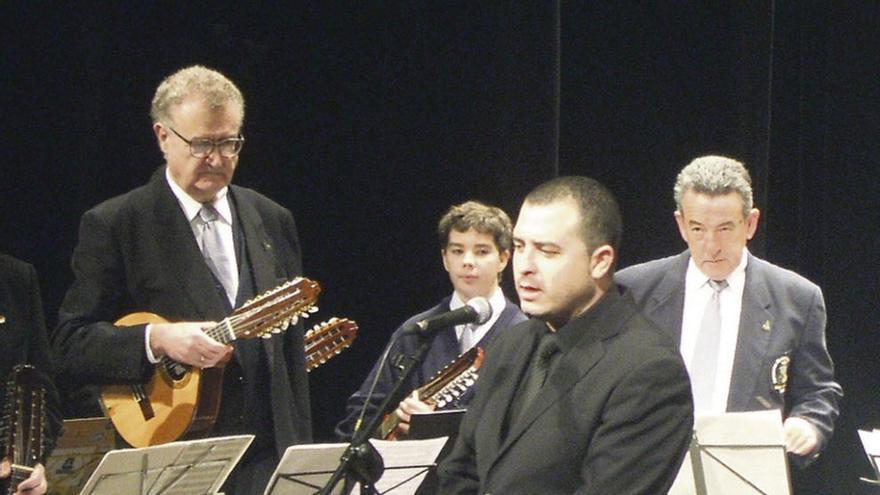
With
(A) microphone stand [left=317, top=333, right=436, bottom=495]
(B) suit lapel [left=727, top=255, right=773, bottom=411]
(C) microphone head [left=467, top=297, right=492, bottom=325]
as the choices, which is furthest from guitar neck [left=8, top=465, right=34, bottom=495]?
(B) suit lapel [left=727, top=255, right=773, bottom=411]

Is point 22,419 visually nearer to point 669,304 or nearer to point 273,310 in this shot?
point 273,310

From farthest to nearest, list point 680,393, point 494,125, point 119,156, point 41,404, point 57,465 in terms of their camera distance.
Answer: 1. point 494,125
2. point 119,156
3. point 57,465
4. point 41,404
5. point 680,393

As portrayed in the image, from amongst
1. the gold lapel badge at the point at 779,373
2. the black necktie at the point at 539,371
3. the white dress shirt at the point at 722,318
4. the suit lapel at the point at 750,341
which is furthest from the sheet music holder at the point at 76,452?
the gold lapel badge at the point at 779,373

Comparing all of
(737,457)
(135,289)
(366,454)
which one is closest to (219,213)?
(135,289)

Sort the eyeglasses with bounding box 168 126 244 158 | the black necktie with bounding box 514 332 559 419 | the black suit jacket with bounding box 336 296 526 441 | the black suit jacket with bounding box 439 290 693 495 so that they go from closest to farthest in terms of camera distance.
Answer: the black suit jacket with bounding box 439 290 693 495 < the black necktie with bounding box 514 332 559 419 < the eyeglasses with bounding box 168 126 244 158 < the black suit jacket with bounding box 336 296 526 441

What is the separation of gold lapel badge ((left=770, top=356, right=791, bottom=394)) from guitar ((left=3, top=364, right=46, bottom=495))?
7.67 feet

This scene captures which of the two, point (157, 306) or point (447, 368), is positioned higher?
point (157, 306)

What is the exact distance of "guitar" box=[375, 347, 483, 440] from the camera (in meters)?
5.39

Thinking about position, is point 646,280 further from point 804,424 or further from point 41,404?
point 41,404

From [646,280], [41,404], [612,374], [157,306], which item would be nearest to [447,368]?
[646,280]

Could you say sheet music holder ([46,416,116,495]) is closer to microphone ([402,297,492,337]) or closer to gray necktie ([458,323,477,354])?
gray necktie ([458,323,477,354])

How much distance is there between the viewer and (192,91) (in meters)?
4.59

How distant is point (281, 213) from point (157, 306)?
1.82 ft

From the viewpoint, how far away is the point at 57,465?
5.19 metres
